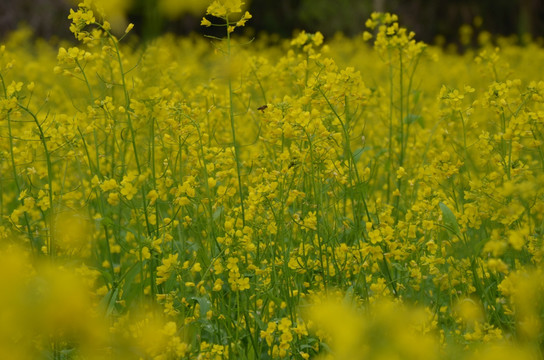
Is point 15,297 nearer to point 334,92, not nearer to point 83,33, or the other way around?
point 83,33

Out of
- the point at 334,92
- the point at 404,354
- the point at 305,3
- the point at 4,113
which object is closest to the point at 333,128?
the point at 334,92

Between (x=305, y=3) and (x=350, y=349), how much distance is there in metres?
16.5

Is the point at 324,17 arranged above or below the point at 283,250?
below

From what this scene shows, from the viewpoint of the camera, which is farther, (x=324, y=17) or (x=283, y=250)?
(x=324, y=17)

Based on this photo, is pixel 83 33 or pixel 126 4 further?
pixel 83 33

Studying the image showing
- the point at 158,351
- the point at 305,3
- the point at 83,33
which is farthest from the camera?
the point at 305,3

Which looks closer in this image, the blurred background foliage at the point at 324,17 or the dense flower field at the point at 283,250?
the dense flower field at the point at 283,250

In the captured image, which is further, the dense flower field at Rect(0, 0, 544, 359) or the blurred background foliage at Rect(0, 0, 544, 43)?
the blurred background foliage at Rect(0, 0, 544, 43)

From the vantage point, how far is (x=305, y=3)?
17.1 metres

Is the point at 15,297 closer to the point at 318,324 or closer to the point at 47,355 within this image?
the point at 47,355

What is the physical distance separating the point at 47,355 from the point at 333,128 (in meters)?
1.30

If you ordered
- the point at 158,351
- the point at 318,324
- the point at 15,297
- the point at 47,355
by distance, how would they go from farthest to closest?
1. the point at 318,324
2. the point at 47,355
3. the point at 158,351
4. the point at 15,297

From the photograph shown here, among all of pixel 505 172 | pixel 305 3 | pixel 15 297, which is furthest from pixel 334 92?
pixel 305 3

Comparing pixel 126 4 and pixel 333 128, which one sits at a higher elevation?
pixel 126 4
